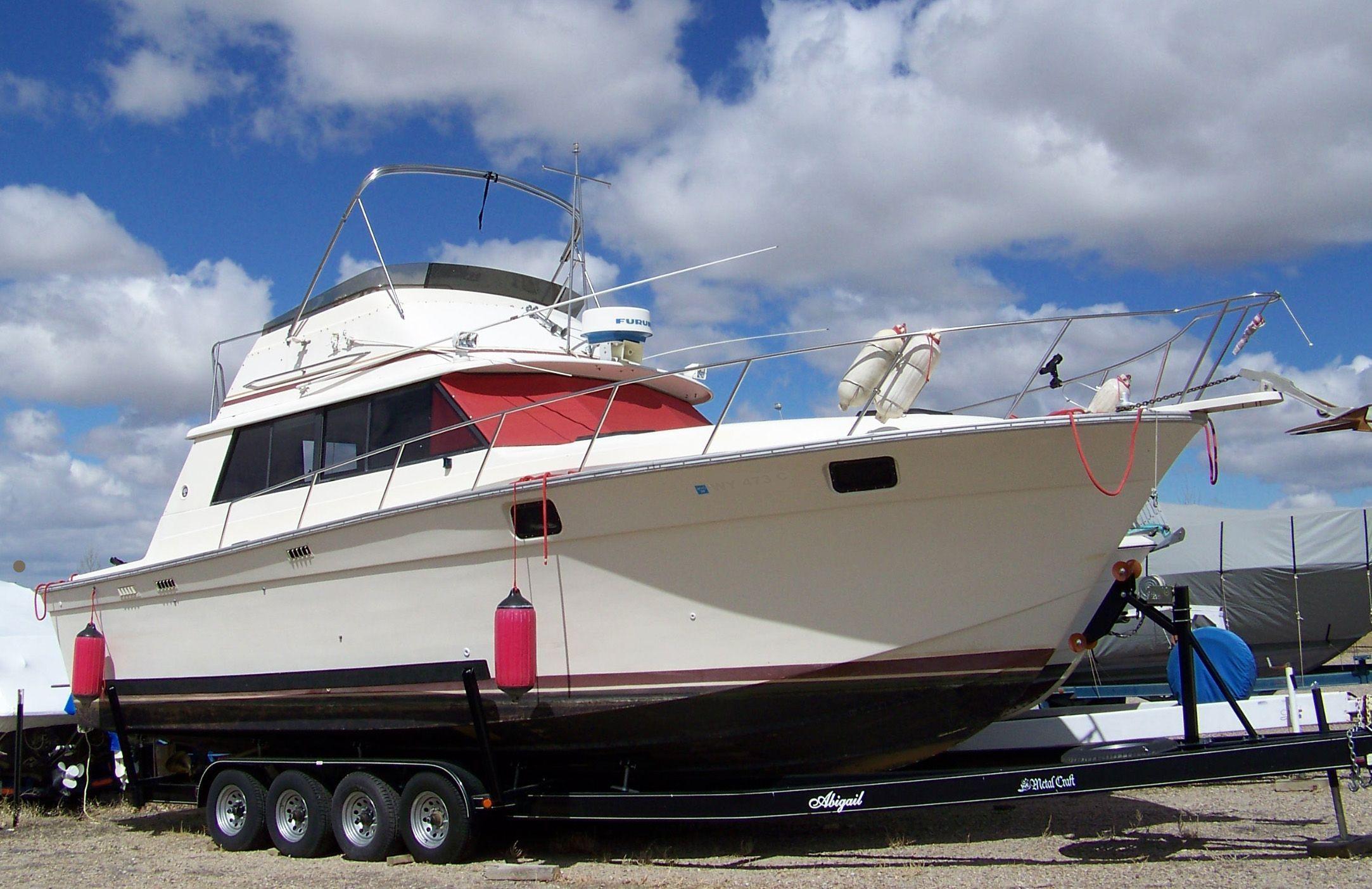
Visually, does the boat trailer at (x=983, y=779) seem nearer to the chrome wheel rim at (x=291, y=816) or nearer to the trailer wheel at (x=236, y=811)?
the chrome wheel rim at (x=291, y=816)

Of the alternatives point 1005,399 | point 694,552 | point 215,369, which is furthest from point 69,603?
point 1005,399

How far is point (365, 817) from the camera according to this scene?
246 inches

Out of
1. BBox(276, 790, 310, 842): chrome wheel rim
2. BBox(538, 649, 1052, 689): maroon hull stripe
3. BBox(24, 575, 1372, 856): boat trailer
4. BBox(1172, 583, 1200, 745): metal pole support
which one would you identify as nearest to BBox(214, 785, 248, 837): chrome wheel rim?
BBox(276, 790, 310, 842): chrome wheel rim

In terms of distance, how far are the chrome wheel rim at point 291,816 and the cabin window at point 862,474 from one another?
387 cm

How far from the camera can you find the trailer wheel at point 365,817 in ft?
19.9

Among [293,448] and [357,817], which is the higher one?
[293,448]

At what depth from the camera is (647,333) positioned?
735 centimetres

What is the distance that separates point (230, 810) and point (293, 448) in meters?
2.40

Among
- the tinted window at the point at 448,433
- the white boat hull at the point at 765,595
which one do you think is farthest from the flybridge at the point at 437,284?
the white boat hull at the point at 765,595

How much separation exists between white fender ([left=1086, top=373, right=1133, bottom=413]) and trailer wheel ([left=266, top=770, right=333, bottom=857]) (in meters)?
4.84

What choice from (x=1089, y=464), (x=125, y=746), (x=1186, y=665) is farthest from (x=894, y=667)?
(x=125, y=746)

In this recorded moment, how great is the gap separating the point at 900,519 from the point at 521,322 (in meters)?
3.75

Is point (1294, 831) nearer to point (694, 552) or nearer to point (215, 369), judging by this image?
point (694, 552)

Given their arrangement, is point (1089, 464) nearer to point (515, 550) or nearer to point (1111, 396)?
point (1111, 396)
